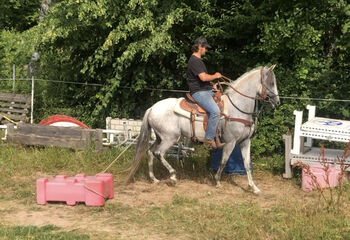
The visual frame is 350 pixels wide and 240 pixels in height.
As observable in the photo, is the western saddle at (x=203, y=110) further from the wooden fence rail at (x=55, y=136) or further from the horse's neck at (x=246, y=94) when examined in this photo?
the wooden fence rail at (x=55, y=136)

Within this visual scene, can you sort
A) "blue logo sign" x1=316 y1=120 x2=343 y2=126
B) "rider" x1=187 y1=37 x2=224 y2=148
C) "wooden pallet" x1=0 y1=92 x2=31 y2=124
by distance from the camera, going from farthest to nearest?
1. "wooden pallet" x1=0 y1=92 x2=31 y2=124
2. "blue logo sign" x1=316 y1=120 x2=343 y2=126
3. "rider" x1=187 y1=37 x2=224 y2=148

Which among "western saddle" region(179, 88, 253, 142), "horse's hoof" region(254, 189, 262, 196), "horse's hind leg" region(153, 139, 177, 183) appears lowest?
"horse's hoof" region(254, 189, 262, 196)

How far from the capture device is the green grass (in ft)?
18.1

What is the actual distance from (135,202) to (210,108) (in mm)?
2069

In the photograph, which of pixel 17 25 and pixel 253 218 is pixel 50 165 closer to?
pixel 253 218

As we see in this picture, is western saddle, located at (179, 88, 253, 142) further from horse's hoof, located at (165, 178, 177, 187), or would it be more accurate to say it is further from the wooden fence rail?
the wooden fence rail

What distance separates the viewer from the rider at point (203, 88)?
765 cm

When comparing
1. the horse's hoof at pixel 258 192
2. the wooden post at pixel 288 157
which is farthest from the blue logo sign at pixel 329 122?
the horse's hoof at pixel 258 192

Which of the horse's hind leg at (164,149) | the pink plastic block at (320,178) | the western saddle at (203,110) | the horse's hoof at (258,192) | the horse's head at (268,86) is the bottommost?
the horse's hoof at (258,192)

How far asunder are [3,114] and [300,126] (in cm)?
782

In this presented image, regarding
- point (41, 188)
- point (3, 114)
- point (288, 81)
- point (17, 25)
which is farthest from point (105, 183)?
point (17, 25)

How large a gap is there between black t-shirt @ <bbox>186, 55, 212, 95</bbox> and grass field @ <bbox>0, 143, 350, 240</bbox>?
185 centimetres

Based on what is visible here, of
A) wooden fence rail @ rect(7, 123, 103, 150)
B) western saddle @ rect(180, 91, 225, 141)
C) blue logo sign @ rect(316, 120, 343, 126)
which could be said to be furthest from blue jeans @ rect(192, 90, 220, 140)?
wooden fence rail @ rect(7, 123, 103, 150)

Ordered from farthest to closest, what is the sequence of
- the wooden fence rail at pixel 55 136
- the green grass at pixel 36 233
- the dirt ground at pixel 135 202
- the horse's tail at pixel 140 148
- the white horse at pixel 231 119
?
the wooden fence rail at pixel 55 136 < the horse's tail at pixel 140 148 < the white horse at pixel 231 119 < the dirt ground at pixel 135 202 < the green grass at pixel 36 233
